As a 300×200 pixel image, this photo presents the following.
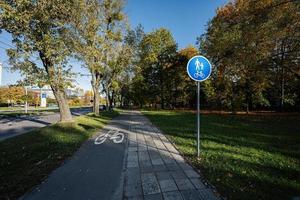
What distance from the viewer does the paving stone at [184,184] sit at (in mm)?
4412

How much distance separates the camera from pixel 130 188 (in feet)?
14.7

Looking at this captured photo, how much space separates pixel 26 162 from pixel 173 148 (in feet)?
14.3

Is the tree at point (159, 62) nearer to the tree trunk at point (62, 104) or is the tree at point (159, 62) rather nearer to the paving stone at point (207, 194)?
the tree trunk at point (62, 104)

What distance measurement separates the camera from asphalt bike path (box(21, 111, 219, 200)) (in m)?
4.19

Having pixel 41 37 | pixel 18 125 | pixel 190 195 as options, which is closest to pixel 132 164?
pixel 190 195

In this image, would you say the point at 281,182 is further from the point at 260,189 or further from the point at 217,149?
the point at 217,149

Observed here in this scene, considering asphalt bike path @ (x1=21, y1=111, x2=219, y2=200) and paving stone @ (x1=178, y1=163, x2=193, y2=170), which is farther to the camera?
paving stone @ (x1=178, y1=163, x2=193, y2=170)

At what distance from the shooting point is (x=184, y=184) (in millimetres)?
4598

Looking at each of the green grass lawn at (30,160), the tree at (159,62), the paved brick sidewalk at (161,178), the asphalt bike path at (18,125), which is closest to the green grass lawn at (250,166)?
the paved brick sidewalk at (161,178)

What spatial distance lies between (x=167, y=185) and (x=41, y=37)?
37.6 ft

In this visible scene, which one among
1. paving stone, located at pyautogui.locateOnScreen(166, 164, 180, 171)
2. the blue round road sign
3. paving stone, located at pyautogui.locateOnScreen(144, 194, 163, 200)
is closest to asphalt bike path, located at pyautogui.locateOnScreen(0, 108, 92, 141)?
paving stone, located at pyautogui.locateOnScreen(166, 164, 180, 171)

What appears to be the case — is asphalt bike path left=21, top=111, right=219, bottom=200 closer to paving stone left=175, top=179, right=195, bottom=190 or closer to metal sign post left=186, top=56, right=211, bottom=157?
paving stone left=175, top=179, right=195, bottom=190

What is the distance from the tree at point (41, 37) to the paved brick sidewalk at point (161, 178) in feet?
25.9

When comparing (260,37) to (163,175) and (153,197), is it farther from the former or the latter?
(153,197)
